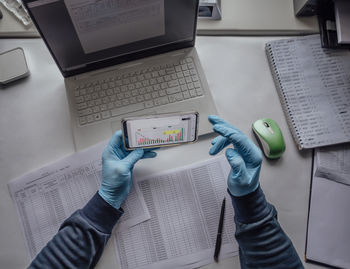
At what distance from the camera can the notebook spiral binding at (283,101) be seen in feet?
2.58

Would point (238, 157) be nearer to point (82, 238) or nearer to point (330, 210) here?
point (330, 210)

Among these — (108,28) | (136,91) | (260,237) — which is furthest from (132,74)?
(260,237)

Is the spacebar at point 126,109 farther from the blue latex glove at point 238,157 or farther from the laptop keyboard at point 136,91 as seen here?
the blue latex glove at point 238,157

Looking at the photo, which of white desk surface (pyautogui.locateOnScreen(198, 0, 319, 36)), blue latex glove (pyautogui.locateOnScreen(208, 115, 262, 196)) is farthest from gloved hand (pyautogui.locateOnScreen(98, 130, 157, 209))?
white desk surface (pyautogui.locateOnScreen(198, 0, 319, 36))

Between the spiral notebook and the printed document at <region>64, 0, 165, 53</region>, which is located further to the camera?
the spiral notebook

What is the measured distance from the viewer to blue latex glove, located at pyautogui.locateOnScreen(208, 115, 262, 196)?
701mm

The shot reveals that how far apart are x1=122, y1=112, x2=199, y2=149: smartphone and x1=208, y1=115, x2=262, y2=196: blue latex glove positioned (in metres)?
0.07

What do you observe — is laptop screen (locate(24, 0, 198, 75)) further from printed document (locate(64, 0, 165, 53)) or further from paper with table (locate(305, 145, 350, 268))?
paper with table (locate(305, 145, 350, 268))

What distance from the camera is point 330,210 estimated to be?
75 cm

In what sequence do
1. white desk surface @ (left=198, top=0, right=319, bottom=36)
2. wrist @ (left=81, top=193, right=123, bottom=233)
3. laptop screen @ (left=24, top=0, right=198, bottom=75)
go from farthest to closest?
white desk surface @ (left=198, top=0, right=319, bottom=36)
wrist @ (left=81, top=193, right=123, bottom=233)
laptop screen @ (left=24, top=0, right=198, bottom=75)

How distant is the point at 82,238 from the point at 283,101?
0.59 meters

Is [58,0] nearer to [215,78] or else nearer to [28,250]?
[215,78]

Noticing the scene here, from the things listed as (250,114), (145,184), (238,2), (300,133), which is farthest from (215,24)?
(145,184)

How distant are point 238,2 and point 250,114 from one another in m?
0.32
